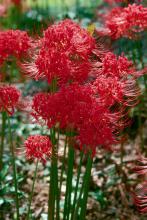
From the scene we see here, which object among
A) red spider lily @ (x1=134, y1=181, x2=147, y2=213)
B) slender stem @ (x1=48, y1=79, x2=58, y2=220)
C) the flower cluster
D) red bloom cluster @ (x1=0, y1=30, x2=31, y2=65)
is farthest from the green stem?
red bloom cluster @ (x1=0, y1=30, x2=31, y2=65)

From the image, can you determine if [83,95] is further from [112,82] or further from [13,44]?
[13,44]

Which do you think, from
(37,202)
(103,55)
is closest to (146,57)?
(37,202)

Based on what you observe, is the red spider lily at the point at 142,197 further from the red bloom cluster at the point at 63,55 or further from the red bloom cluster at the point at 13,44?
the red bloom cluster at the point at 13,44

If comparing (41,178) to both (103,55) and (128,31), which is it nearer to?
(128,31)

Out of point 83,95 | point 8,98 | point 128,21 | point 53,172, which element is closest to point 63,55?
point 83,95

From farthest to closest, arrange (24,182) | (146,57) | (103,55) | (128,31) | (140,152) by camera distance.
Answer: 1. (146,57)
2. (140,152)
3. (24,182)
4. (128,31)
5. (103,55)

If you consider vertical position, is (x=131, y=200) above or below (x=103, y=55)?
below

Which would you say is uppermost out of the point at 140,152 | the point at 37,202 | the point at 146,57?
the point at 146,57
